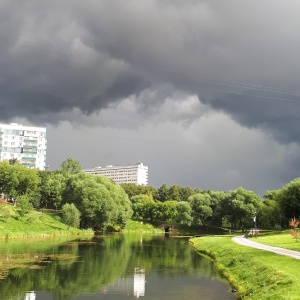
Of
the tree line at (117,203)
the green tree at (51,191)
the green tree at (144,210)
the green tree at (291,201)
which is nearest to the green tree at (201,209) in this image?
the tree line at (117,203)

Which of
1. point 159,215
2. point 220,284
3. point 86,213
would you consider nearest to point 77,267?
point 220,284

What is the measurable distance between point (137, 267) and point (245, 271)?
12.6 metres

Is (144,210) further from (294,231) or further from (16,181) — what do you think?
(294,231)

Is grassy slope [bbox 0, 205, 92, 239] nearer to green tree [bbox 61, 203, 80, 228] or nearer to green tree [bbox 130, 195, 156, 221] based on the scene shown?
green tree [bbox 61, 203, 80, 228]

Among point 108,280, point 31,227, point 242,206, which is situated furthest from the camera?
point 242,206

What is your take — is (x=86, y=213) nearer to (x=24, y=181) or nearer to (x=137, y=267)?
(x=24, y=181)

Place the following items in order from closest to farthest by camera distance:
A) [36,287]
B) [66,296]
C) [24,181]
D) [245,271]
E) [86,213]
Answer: [66,296]
[36,287]
[245,271]
[86,213]
[24,181]

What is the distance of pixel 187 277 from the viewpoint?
36625 millimetres

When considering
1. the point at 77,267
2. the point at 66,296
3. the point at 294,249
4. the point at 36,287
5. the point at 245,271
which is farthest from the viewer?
the point at 294,249

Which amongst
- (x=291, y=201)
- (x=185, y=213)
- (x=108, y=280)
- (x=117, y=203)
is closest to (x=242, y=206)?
(x=185, y=213)

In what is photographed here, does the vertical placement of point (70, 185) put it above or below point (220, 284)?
above

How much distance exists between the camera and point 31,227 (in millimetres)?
84750

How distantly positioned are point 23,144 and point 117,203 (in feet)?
297

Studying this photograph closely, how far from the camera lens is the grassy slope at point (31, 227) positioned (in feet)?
250
